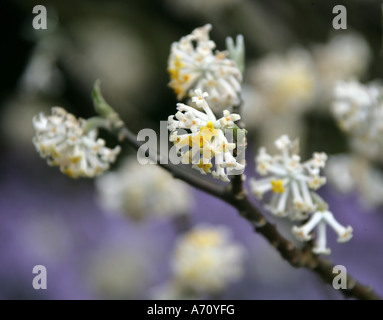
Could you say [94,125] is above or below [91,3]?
below

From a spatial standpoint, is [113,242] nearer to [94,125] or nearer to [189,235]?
[189,235]

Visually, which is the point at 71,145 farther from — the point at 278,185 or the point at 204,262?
the point at 204,262

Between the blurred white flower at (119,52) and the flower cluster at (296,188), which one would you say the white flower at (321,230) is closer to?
the flower cluster at (296,188)

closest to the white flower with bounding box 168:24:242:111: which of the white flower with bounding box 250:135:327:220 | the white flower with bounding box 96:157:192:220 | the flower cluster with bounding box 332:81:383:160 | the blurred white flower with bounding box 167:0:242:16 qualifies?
the white flower with bounding box 250:135:327:220

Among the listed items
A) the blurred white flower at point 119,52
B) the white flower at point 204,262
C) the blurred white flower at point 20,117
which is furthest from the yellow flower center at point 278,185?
the blurred white flower at point 20,117

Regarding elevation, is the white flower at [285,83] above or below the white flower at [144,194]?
above

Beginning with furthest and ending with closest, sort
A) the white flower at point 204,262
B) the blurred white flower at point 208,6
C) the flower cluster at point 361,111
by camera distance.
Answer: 1. the blurred white flower at point 208,6
2. the white flower at point 204,262
3. the flower cluster at point 361,111
